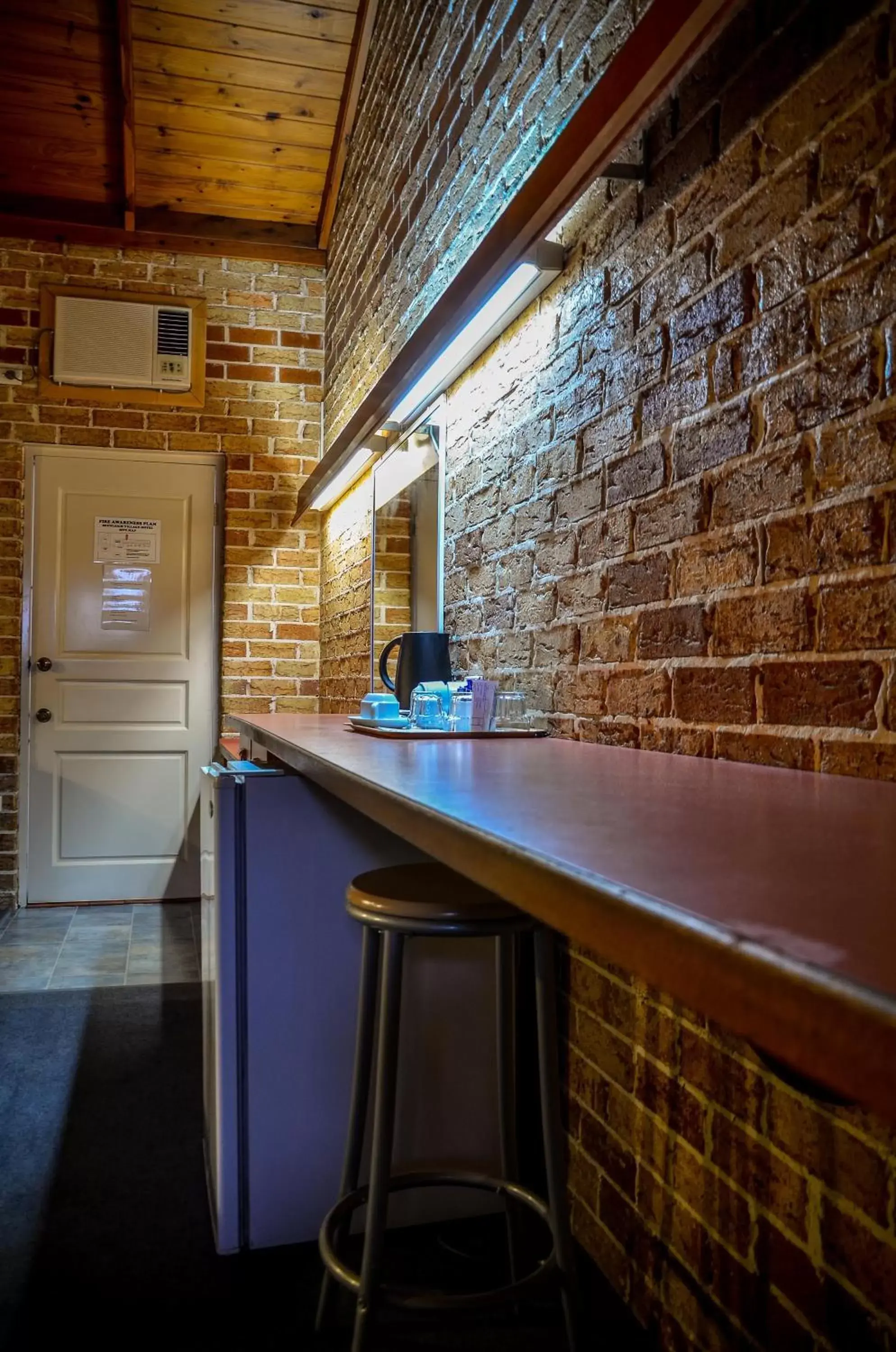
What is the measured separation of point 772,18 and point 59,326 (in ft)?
12.8

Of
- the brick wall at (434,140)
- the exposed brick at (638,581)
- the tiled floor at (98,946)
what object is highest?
the brick wall at (434,140)

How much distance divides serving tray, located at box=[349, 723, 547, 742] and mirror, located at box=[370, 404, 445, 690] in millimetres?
840

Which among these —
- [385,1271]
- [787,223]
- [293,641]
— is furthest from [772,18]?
[293,641]

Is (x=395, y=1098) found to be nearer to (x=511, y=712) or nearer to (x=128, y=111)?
(x=511, y=712)

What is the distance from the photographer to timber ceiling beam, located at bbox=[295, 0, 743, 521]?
0.97 metres

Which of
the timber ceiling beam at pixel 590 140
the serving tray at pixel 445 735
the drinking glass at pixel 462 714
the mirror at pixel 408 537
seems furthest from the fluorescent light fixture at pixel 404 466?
the serving tray at pixel 445 735

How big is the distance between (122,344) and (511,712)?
3364 mm

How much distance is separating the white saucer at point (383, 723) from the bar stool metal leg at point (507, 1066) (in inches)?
21.0

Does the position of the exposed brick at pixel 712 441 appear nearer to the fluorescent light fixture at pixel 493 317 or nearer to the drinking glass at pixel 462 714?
the fluorescent light fixture at pixel 493 317

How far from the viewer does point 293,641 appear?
462 cm

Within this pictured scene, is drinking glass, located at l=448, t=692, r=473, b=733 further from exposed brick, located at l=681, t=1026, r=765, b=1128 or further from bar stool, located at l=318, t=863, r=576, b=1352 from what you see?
exposed brick, located at l=681, t=1026, r=765, b=1128

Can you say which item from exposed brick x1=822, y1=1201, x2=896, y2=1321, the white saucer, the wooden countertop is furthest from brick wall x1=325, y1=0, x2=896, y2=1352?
the white saucer

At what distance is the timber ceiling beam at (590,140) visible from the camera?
97cm

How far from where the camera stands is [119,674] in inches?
177
